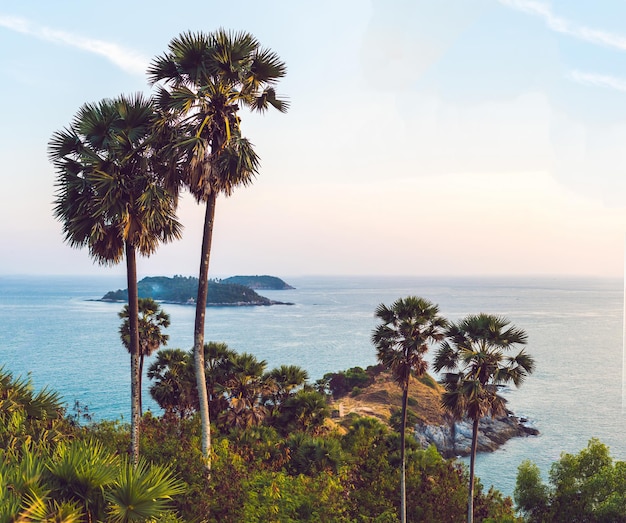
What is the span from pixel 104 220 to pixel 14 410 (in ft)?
18.8

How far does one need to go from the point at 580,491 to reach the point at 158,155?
21.1 meters

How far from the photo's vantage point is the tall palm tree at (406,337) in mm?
22359

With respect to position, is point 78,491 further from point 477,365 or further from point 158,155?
point 477,365

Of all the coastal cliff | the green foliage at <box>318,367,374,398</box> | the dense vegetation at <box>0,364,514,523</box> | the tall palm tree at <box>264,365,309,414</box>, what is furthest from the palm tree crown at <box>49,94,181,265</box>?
the green foliage at <box>318,367,374,398</box>

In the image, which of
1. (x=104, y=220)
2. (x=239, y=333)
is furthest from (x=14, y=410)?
(x=239, y=333)

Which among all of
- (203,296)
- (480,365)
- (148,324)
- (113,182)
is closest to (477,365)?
(480,365)

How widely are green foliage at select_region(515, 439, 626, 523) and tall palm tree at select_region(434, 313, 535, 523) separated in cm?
495

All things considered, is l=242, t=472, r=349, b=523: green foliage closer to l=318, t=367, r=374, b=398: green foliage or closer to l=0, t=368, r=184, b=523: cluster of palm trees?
l=0, t=368, r=184, b=523: cluster of palm trees

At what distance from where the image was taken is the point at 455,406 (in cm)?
1895

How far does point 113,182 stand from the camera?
14.7 meters

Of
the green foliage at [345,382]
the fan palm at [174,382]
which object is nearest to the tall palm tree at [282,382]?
the fan palm at [174,382]

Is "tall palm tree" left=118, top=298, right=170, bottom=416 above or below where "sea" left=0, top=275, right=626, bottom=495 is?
above

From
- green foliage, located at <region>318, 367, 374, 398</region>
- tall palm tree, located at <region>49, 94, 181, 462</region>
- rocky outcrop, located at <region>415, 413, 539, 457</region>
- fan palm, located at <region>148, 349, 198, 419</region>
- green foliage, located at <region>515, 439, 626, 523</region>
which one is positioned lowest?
rocky outcrop, located at <region>415, 413, 539, 457</region>

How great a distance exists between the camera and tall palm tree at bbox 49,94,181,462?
14797mm
